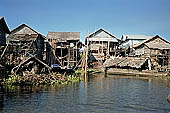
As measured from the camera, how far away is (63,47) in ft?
136

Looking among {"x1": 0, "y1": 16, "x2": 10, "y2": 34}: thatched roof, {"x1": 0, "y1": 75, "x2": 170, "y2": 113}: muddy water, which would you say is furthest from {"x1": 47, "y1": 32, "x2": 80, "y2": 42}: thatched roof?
{"x1": 0, "y1": 75, "x2": 170, "y2": 113}: muddy water

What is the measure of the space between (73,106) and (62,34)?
1268 inches

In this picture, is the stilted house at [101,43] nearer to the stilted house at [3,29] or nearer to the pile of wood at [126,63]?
the pile of wood at [126,63]

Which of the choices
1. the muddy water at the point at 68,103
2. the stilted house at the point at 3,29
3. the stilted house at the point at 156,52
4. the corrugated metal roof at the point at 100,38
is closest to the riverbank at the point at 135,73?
the stilted house at the point at 156,52

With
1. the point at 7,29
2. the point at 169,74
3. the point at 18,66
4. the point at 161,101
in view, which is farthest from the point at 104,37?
the point at 161,101

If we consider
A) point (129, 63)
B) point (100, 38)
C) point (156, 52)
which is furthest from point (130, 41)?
point (129, 63)

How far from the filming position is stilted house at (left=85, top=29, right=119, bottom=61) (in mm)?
48594

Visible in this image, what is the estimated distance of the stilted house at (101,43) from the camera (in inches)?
1913

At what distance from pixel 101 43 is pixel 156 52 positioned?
1287 cm

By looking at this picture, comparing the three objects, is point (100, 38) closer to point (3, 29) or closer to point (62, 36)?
point (62, 36)

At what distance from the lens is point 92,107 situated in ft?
43.2

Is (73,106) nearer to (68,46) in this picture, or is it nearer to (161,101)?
(161,101)

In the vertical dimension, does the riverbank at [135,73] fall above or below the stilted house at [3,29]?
below

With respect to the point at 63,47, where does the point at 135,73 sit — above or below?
below
